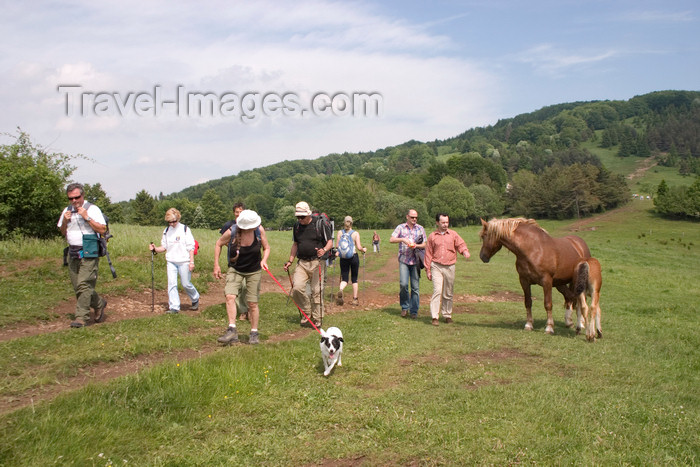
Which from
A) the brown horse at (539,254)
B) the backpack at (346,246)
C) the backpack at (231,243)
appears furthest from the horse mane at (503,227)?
the backpack at (231,243)

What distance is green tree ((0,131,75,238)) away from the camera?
14961 millimetres

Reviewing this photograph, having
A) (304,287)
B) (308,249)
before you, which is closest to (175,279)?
(304,287)

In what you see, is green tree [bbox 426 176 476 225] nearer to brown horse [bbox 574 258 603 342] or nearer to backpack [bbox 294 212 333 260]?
brown horse [bbox 574 258 603 342]

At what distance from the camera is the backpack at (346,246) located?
43.7 feet

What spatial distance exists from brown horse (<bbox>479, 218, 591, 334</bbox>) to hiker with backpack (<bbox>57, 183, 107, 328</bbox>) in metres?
7.55

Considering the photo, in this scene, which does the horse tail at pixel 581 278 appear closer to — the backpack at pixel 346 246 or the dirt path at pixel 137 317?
the dirt path at pixel 137 317

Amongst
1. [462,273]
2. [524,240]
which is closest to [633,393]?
[524,240]

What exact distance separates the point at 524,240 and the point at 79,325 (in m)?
8.69

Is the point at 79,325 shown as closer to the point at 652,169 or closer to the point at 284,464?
the point at 284,464

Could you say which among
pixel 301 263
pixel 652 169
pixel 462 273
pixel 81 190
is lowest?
pixel 462 273

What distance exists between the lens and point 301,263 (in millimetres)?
10281

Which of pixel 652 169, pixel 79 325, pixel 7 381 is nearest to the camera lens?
pixel 7 381

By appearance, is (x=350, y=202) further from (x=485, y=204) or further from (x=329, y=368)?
(x=329, y=368)

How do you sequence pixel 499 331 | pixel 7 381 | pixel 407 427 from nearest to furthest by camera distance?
pixel 407 427 < pixel 7 381 < pixel 499 331
